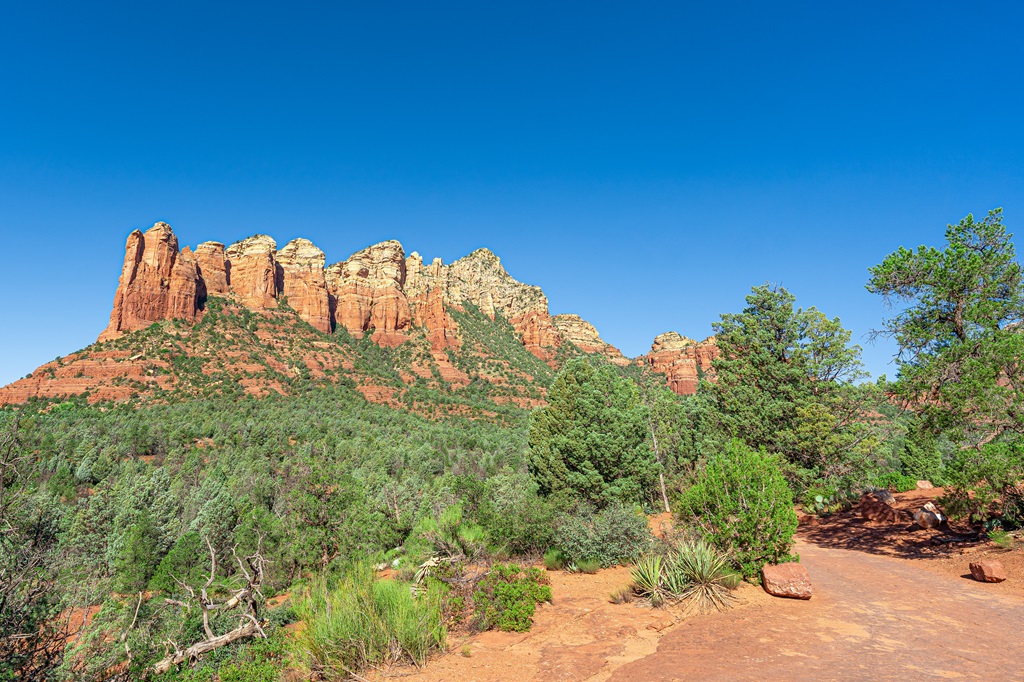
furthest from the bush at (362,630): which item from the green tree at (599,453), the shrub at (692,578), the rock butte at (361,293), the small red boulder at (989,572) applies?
the rock butte at (361,293)

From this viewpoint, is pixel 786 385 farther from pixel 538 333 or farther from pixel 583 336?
pixel 583 336

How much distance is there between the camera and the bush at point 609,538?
12016 millimetres

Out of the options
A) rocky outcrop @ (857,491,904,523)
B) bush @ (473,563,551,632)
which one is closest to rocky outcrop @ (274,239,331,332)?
bush @ (473,563,551,632)

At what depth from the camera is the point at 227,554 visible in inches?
958

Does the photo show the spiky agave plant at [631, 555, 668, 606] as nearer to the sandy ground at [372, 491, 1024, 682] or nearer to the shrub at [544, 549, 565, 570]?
the sandy ground at [372, 491, 1024, 682]

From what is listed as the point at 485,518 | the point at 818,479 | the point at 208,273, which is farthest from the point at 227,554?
the point at 208,273

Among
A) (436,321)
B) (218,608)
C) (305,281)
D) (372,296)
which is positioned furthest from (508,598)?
(372,296)

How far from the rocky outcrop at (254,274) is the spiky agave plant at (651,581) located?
8763 cm

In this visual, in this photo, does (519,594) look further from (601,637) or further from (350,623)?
(350,623)

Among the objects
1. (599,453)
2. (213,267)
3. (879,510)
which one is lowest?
(879,510)

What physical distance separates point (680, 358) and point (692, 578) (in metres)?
102

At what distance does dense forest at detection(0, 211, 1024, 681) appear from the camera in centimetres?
720

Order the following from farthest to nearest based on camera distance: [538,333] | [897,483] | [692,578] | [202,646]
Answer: [538,333] < [897,483] < [692,578] < [202,646]

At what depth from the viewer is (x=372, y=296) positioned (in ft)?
316
